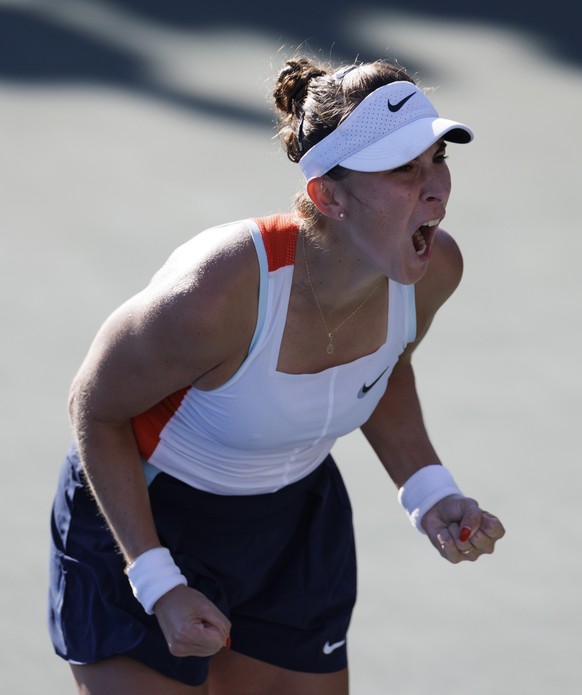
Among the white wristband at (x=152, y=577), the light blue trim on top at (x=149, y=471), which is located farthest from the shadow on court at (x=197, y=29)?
the white wristband at (x=152, y=577)

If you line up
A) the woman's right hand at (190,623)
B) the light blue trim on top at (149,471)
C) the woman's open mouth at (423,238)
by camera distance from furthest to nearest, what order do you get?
1. the light blue trim on top at (149,471)
2. the woman's open mouth at (423,238)
3. the woman's right hand at (190,623)

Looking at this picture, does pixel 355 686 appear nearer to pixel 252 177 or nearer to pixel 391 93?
pixel 391 93

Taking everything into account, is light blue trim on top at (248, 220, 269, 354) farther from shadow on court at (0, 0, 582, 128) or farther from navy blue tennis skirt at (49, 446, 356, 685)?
shadow on court at (0, 0, 582, 128)

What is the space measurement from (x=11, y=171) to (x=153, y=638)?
356 centimetres

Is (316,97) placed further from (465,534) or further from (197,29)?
(197,29)

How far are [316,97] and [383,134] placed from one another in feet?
0.48

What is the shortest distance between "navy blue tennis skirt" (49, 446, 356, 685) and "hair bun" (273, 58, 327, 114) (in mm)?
606

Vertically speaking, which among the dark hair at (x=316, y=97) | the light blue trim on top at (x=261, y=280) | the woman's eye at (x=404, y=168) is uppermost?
the dark hair at (x=316, y=97)

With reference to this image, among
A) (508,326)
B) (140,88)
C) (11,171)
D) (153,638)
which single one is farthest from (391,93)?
(140,88)

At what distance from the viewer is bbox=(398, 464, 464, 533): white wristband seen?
217 centimetres

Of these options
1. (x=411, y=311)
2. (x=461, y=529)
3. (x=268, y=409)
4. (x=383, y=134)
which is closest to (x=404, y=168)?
(x=383, y=134)

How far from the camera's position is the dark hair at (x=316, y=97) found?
1.93m

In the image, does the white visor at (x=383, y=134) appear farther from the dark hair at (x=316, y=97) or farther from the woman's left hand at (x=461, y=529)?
the woman's left hand at (x=461, y=529)

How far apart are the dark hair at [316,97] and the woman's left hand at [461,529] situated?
0.51 meters
